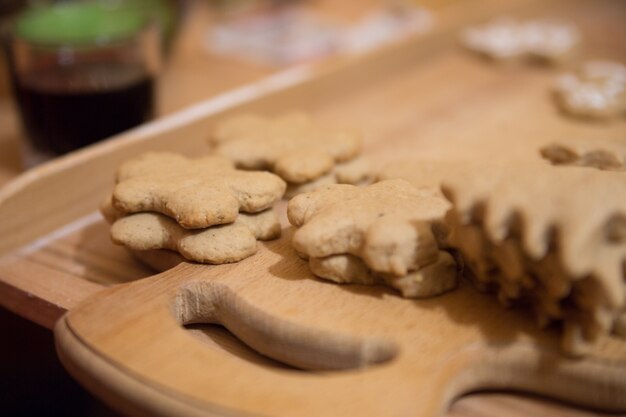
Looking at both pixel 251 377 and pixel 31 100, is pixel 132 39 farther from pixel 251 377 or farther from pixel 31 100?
pixel 251 377

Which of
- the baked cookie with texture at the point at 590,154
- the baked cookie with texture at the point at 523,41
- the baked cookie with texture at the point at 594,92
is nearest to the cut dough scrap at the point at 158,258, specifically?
the baked cookie with texture at the point at 590,154

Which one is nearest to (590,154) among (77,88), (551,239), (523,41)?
(551,239)

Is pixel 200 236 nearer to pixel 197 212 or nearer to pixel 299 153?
pixel 197 212

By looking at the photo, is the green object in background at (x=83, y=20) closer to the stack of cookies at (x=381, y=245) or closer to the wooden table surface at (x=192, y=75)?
the wooden table surface at (x=192, y=75)

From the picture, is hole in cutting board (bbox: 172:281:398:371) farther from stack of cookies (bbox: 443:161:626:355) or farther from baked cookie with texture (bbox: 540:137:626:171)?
baked cookie with texture (bbox: 540:137:626:171)

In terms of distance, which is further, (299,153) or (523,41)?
(523,41)

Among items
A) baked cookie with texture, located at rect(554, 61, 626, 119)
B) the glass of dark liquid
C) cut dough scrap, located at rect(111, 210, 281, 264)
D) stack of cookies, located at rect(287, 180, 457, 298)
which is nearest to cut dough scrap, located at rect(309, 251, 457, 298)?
stack of cookies, located at rect(287, 180, 457, 298)

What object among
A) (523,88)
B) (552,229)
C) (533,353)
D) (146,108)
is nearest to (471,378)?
(533,353)
